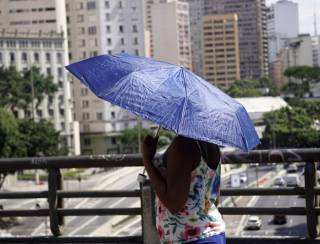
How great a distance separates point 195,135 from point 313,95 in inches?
4145

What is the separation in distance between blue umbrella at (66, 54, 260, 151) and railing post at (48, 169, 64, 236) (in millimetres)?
2435

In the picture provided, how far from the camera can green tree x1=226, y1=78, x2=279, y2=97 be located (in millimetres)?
112706

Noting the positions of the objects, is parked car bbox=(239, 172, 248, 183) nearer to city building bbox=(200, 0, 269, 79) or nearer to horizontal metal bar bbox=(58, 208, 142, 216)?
horizontal metal bar bbox=(58, 208, 142, 216)

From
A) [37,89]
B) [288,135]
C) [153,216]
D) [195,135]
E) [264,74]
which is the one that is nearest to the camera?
[195,135]

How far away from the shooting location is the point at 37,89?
77.1 m

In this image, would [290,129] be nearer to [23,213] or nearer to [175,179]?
[23,213]

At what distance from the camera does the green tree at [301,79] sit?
110m

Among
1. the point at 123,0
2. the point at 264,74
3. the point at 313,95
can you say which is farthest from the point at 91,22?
the point at 264,74

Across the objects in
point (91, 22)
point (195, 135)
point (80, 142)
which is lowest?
point (80, 142)

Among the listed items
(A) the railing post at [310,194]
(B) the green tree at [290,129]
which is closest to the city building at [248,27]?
(B) the green tree at [290,129]

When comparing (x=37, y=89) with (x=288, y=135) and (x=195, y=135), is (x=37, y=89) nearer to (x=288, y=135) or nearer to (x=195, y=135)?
(x=288, y=135)

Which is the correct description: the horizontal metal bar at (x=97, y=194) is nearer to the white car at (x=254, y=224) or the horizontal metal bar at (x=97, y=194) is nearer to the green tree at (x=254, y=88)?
the white car at (x=254, y=224)

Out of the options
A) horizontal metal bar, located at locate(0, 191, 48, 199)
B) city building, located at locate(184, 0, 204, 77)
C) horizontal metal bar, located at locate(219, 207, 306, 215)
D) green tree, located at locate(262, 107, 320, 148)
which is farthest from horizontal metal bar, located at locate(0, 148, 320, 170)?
city building, located at locate(184, 0, 204, 77)

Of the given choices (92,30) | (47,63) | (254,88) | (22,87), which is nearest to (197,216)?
(22,87)
